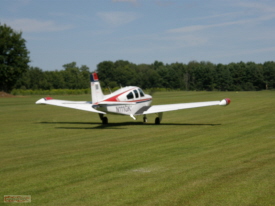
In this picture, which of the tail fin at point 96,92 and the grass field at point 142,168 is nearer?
the grass field at point 142,168

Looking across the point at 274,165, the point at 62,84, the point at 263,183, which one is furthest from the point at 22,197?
the point at 62,84

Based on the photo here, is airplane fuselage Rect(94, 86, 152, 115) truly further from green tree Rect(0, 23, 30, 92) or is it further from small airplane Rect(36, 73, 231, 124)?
green tree Rect(0, 23, 30, 92)

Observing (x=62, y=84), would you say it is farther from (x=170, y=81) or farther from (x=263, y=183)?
(x=263, y=183)

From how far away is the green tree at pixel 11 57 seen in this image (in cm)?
9300

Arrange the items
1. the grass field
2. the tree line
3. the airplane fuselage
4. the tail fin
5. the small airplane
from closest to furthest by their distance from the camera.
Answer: the grass field, the airplane fuselage, the small airplane, the tail fin, the tree line

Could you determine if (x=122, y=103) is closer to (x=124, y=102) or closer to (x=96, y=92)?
(x=124, y=102)

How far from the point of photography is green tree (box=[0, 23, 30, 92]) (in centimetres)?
9300

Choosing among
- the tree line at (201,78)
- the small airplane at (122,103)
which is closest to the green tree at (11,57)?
the tree line at (201,78)

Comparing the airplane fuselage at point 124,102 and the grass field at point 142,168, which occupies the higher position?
the airplane fuselage at point 124,102

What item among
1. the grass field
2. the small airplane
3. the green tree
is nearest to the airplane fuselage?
the small airplane

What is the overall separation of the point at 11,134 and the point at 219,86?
141 m

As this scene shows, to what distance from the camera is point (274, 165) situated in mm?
11578

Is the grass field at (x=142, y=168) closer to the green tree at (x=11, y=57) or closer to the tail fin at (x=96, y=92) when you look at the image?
the tail fin at (x=96, y=92)

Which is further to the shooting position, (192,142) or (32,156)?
(192,142)
